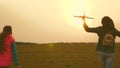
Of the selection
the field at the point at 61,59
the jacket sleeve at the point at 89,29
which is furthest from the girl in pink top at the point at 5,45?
the field at the point at 61,59

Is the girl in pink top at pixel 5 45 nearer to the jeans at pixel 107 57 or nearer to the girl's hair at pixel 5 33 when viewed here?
the girl's hair at pixel 5 33

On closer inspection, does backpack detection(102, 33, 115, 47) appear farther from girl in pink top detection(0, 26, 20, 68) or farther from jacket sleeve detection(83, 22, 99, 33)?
girl in pink top detection(0, 26, 20, 68)

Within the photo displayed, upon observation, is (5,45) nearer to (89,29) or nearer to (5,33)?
(5,33)

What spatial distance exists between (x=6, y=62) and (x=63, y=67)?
12811 mm

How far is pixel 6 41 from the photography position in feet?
40.1

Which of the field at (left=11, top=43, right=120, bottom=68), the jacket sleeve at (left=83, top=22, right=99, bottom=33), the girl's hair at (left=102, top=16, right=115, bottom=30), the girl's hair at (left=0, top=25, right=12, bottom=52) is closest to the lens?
the girl's hair at (left=0, top=25, right=12, bottom=52)

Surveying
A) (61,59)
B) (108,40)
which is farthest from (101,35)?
(61,59)

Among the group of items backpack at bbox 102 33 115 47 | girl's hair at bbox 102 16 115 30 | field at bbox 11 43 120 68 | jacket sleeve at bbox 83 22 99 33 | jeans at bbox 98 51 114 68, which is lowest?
field at bbox 11 43 120 68

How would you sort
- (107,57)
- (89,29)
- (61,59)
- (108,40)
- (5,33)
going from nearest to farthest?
1. (5,33)
2. (108,40)
3. (107,57)
4. (89,29)
5. (61,59)

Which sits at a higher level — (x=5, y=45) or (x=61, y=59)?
(x=5, y=45)

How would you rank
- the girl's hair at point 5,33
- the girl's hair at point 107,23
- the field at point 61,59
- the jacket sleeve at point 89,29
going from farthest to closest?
the field at point 61,59
the jacket sleeve at point 89,29
the girl's hair at point 107,23
the girl's hair at point 5,33

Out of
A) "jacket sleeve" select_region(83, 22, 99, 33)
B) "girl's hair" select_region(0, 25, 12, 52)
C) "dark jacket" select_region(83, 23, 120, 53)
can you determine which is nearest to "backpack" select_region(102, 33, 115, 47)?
"dark jacket" select_region(83, 23, 120, 53)

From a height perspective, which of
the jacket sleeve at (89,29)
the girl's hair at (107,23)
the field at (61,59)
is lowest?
the field at (61,59)

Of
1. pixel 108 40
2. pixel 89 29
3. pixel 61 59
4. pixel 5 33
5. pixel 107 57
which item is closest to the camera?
pixel 5 33
